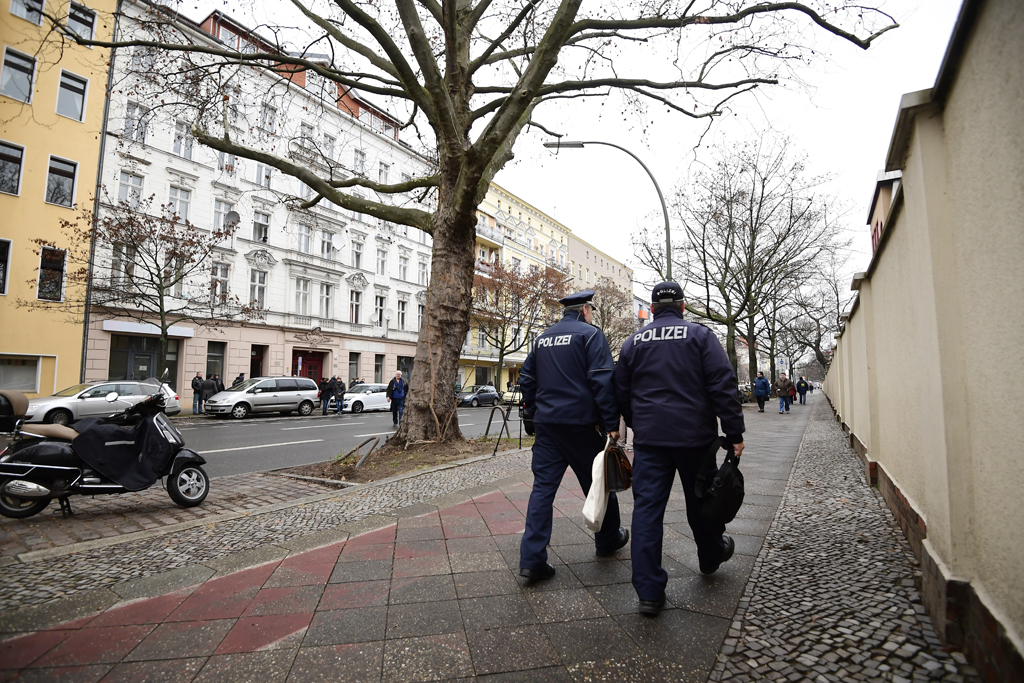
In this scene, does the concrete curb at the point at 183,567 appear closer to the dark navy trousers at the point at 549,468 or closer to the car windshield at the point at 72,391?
the dark navy trousers at the point at 549,468

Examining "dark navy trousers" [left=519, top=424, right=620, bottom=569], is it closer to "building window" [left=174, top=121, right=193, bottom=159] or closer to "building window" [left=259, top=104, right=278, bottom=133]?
"building window" [left=259, top=104, right=278, bottom=133]

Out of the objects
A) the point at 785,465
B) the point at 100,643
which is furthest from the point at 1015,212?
the point at 785,465

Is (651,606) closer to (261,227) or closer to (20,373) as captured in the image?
(20,373)

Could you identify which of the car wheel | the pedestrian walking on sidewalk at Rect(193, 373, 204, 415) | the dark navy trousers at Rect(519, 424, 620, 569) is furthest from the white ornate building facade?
the dark navy trousers at Rect(519, 424, 620, 569)

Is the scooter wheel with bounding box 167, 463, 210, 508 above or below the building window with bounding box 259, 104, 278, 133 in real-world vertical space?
below

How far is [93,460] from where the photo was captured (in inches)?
197

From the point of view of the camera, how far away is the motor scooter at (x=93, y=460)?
486 centimetres

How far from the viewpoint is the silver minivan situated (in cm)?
2038

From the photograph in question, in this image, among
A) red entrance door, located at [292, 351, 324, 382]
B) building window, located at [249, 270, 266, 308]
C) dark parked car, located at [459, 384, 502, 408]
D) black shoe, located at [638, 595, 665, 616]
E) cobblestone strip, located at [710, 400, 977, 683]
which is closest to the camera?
cobblestone strip, located at [710, 400, 977, 683]

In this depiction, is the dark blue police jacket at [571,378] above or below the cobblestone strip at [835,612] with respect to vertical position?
above

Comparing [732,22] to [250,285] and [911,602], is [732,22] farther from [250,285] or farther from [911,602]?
[250,285]

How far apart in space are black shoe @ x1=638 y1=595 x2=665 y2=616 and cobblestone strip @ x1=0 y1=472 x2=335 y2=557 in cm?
414

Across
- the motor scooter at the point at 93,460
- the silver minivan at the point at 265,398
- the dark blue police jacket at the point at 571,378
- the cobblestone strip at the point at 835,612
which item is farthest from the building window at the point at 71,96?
the cobblestone strip at the point at 835,612

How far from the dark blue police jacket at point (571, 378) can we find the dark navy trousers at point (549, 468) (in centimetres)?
10
